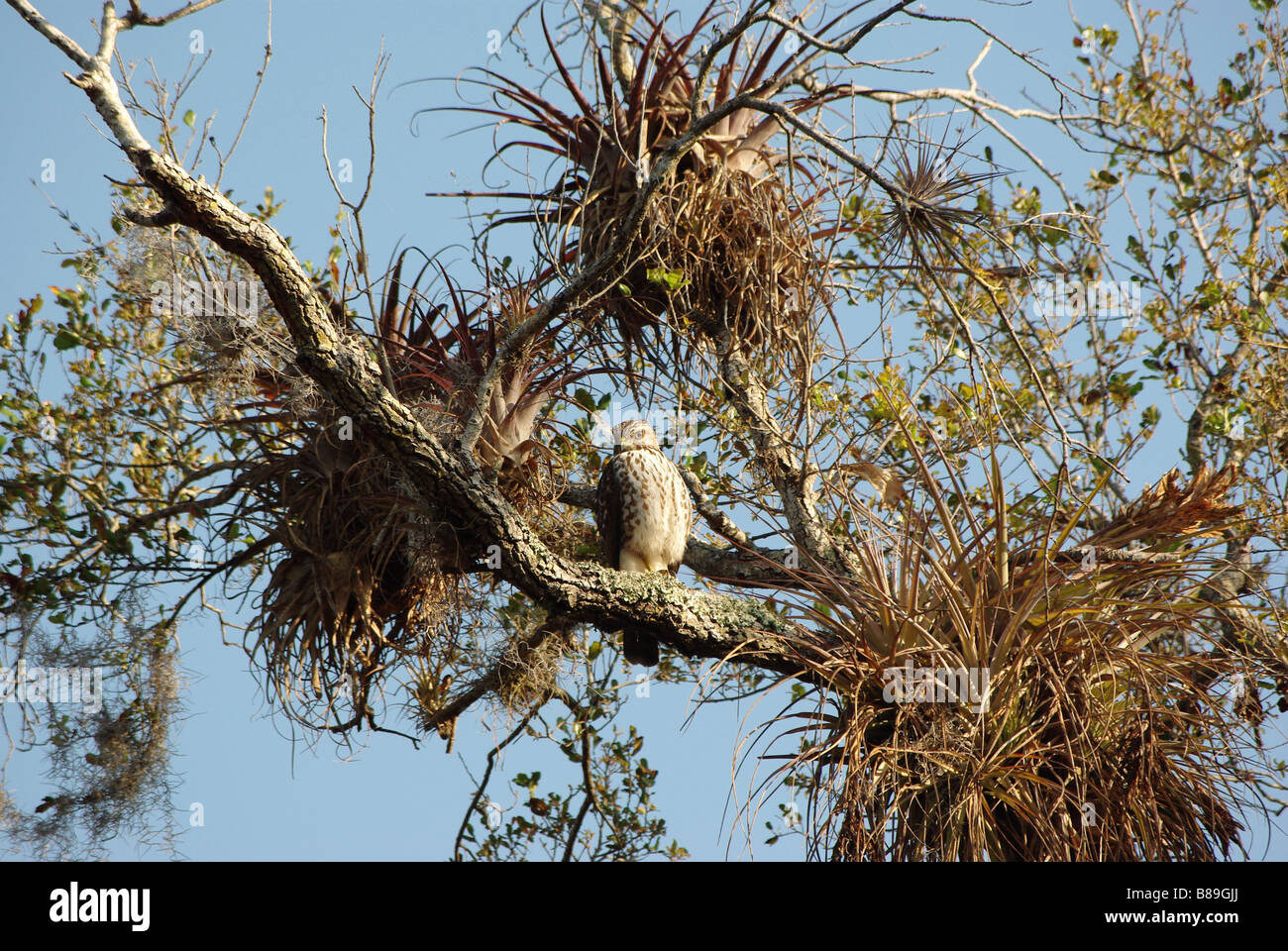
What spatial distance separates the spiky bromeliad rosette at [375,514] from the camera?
3.71 metres

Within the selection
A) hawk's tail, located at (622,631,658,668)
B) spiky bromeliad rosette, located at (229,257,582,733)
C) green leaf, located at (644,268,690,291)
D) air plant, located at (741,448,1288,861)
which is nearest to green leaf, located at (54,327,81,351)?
spiky bromeliad rosette, located at (229,257,582,733)

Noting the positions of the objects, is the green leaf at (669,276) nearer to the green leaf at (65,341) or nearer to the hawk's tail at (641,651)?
the hawk's tail at (641,651)

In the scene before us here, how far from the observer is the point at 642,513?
441 centimetres

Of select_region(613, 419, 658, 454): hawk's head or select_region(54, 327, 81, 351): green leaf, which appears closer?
select_region(613, 419, 658, 454): hawk's head

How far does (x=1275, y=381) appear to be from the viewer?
15.7ft

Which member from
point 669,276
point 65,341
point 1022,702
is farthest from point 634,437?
point 65,341

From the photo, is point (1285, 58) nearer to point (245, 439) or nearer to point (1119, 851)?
point (1119, 851)

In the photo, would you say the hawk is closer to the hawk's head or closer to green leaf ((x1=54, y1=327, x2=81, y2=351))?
the hawk's head

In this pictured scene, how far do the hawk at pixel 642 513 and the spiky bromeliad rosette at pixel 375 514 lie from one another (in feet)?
1.44

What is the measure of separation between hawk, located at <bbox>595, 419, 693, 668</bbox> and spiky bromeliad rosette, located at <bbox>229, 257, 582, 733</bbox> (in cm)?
44

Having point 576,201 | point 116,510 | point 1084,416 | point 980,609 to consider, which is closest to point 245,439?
point 116,510

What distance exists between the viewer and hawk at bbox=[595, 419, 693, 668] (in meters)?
4.41

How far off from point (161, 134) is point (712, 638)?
2.15 meters

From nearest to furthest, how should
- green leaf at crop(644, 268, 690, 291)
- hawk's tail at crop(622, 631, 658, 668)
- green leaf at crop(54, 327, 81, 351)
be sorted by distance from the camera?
1. green leaf at crop(644, 268, 690, 291)
2. hawk's tail at crop(622, 631, 658, 668)
3. green leaf at crop(54, 327, 81, 351)
